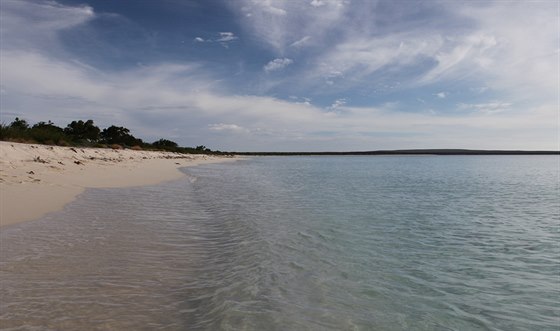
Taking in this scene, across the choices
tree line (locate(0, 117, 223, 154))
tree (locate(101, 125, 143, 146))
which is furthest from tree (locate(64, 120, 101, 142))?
tree (locate(101, 125, 143, 146))

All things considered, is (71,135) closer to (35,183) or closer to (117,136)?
(117,136)

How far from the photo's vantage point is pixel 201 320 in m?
3.91

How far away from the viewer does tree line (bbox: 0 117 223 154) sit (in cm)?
2842

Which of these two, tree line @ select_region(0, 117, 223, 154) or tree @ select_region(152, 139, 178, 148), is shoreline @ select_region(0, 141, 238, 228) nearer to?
tree line @ select_region(0, 117, 223, 154)

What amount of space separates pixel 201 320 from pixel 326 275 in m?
2.36

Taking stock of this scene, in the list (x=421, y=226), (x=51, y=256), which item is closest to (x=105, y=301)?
(x=51, y=256)

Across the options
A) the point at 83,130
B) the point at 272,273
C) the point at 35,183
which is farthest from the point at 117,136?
the point at 272,273

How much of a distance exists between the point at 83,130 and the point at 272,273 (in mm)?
55189

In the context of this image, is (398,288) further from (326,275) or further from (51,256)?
(51,256)

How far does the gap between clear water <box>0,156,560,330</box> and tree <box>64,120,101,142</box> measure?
47188 millimetres

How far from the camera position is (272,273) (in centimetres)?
566

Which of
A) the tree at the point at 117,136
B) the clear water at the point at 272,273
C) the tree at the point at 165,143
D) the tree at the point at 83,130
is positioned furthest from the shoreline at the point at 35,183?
the tree at the point at 165,143

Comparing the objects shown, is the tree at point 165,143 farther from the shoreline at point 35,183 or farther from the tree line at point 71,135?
the shoreline at point 35,183

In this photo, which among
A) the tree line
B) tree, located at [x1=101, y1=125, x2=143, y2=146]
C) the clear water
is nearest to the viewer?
the clear water
